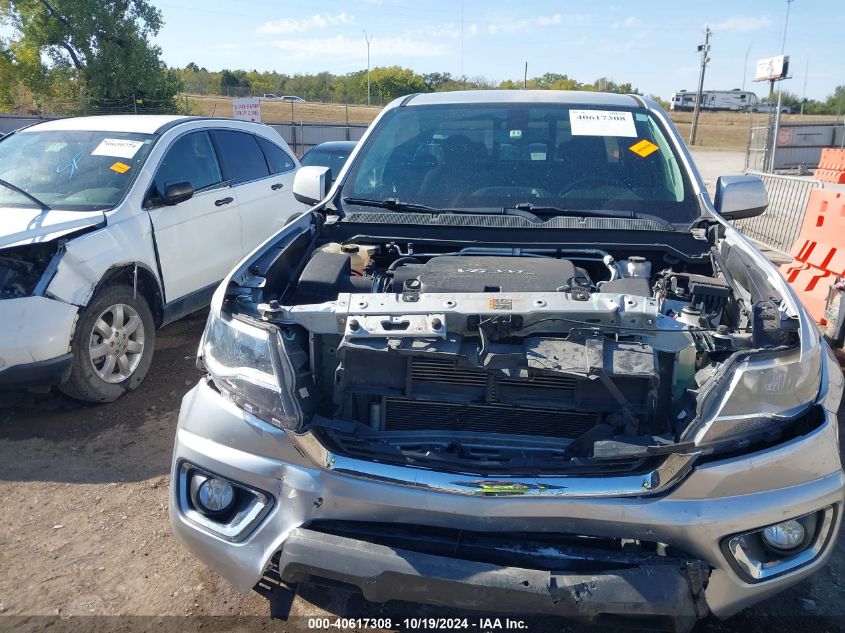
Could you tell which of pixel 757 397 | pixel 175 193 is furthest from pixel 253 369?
pixel 175 193

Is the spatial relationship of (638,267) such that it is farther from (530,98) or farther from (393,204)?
(530,98)

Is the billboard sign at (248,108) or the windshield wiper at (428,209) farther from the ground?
the billboard sign at (248,108)

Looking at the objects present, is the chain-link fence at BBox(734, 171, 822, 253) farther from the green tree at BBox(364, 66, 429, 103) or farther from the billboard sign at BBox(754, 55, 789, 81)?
the green tree at BBox(364, 66, 429, 103)

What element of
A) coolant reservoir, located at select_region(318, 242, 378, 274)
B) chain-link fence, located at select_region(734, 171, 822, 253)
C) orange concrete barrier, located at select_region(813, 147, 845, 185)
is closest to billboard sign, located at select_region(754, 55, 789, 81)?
orange concrete barrier, located at select_region(813, 147, 845, 185)

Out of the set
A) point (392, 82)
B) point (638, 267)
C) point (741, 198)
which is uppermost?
point (392, 82)

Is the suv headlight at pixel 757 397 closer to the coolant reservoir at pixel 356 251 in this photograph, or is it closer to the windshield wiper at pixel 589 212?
the windshield wiper at pixel 589 212

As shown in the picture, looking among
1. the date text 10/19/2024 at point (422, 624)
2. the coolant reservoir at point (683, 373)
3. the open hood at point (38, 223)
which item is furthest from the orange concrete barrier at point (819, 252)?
the open hood at point (38, 223)

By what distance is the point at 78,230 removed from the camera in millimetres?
4258

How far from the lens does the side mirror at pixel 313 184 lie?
3.89 meters

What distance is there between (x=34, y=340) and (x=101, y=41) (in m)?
31.2

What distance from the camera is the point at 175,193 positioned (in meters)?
4.99

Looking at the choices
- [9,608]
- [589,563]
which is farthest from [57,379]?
[589,563]

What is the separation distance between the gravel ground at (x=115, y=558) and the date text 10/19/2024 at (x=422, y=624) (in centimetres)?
4

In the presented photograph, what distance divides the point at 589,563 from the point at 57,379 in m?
3.43
